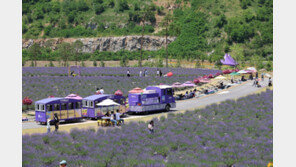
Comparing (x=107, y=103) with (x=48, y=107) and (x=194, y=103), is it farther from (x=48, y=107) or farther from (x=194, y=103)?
(x=194, y=103)

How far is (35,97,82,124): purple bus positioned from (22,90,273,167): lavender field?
6.65 meters

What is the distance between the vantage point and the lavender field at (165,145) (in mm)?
21703

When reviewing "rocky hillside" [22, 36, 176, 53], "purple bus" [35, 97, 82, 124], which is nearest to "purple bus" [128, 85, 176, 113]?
"purple bus" [35, 97, 82, 124]

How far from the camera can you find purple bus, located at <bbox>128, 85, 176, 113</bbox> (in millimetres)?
41031

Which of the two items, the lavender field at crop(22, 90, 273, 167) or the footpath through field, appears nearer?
the lavender field at crop(22, 90, 273, 167)

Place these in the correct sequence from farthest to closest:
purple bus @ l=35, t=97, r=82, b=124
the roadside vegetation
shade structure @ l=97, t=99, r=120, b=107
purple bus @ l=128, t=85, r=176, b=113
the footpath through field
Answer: the roadside vegetation → purple bus @ l=128, t=85, r=176, b=113 → shade structure @ l=97, t=99, r=120, b=107 → purple bus @ l=35, t=97, r=82, b=124 → the footpath through field

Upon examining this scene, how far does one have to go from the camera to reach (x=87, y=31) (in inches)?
5684

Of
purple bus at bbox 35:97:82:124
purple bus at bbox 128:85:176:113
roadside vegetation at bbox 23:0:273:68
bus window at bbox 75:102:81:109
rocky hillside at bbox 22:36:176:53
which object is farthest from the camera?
rocky hillside at bbox 22:36:176:53

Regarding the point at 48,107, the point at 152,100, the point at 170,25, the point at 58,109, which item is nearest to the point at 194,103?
the point at 152,100

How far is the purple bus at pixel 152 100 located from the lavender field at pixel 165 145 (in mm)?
5407

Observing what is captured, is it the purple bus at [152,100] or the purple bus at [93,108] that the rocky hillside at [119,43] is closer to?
the purple bus at [152,100]

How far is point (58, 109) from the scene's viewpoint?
3531cm

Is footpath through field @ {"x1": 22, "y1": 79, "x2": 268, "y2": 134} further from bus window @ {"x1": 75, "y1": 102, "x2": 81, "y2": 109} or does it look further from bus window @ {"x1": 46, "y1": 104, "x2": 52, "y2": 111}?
bus window @ {"x1": 46, "y1": 104, "x2": 52, "y2": 111}

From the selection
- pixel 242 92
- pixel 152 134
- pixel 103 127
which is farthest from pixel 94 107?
pixel 242 92
